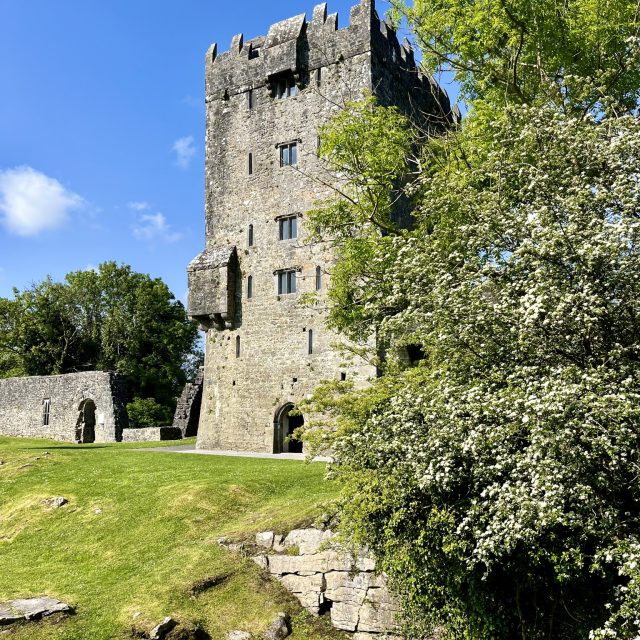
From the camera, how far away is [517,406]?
757 cm

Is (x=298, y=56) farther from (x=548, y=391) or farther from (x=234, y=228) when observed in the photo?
(x=548, y=391)

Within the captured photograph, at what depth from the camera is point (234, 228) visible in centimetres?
2727

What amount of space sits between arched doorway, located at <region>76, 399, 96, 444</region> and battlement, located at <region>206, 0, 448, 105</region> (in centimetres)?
1807

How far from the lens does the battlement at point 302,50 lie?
24.7 metres

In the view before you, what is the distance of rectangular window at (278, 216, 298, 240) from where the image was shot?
2558 cm

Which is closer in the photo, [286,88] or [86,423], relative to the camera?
[286,88]

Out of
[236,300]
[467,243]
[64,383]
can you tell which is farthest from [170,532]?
[64,383]

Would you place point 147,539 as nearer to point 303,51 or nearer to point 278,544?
point 278,544

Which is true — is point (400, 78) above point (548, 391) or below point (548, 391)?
above

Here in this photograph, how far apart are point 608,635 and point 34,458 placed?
1955 centimetres

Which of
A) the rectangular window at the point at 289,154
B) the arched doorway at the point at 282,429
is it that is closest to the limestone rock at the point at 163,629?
the arched doorway at the point at 282,429

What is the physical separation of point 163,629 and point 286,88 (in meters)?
22.1

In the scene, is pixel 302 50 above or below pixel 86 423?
above

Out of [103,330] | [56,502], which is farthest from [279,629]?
[103,330]
